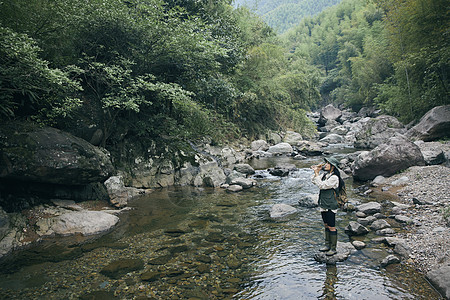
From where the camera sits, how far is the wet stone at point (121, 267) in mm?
4691

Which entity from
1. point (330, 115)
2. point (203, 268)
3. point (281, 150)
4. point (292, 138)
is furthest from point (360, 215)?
point (330, 115)

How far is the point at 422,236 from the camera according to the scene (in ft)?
17.2

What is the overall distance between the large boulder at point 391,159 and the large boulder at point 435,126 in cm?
464

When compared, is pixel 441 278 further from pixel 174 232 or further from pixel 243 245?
pixel 174 232

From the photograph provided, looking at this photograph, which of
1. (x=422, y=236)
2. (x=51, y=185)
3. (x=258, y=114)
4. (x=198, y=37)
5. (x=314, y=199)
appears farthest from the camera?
(x=258, y=114)

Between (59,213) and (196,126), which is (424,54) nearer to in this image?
(196,126)

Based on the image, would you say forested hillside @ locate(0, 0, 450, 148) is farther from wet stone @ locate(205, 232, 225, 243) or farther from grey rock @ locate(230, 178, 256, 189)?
wet stone @ locate(205, 232, 225, 243)

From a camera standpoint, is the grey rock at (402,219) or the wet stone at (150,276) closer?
the wet stone at (150,276)

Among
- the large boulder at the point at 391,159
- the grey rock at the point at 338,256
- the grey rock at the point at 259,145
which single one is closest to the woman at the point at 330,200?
the grey rock at the point at 338,256

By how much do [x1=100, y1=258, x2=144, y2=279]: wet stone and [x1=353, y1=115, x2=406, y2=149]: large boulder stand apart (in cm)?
1897

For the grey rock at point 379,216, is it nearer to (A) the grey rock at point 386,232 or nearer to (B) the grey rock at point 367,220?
(B) the grey rock at point 367,220

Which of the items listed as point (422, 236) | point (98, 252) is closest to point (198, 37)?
point (98, 252)

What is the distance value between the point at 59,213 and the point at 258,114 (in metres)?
20.8

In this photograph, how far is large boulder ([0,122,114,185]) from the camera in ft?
20.3
